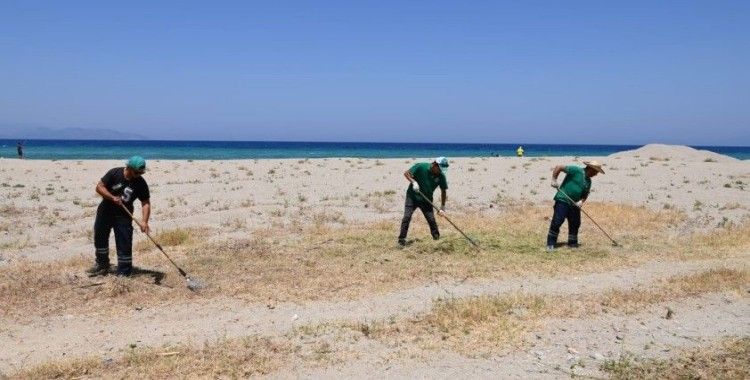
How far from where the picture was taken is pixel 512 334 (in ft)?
21.0

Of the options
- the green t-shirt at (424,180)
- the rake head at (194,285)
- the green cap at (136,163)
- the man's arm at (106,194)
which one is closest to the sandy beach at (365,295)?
the rake head at (194,285)

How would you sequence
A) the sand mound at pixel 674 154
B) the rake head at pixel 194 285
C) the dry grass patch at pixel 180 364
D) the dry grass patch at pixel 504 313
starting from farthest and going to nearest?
1. the sand mound at pixel 674 154
2. the rake head at pixel 194 285
3. the dry grass patch at pixel 504 313
4. the dry grass patch at pixel 180 364

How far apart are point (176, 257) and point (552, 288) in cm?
618

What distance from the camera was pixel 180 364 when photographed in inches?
219

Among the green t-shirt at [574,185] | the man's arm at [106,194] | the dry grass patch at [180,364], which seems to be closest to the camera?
the dry grass patch at [180,364]

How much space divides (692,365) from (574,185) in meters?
5.83

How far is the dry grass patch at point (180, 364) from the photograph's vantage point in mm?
5402

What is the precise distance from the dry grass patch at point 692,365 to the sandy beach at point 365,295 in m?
0.12

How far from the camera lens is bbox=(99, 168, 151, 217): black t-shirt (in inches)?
330

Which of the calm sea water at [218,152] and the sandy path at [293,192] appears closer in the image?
the sandy path at [293,192]

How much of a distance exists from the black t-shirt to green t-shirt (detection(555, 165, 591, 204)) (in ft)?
23.7

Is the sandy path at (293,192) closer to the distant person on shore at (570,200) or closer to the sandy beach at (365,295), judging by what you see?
the sandy beach at (365,295)

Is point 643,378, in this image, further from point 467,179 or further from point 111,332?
point 467,179

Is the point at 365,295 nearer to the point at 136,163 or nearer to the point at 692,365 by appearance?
the point at 136,163
